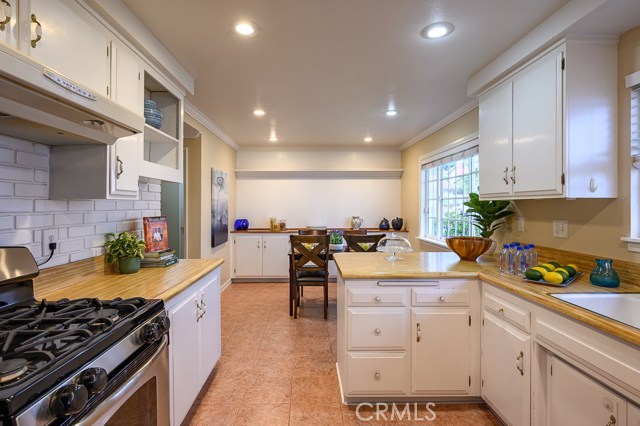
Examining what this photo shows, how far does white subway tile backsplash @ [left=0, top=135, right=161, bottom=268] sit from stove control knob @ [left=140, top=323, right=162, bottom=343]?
2.52ft

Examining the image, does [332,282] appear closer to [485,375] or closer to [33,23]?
[485,375]

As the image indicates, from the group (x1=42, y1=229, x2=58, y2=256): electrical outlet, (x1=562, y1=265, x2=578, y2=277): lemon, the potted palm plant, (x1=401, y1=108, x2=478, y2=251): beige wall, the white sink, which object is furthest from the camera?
(x1=401, y1=108, x2=478, y2=251): beige wall

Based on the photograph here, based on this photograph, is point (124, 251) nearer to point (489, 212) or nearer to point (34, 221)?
point (34, 221)

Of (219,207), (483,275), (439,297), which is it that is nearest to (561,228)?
(483,275)

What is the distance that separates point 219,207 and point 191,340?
113 inches

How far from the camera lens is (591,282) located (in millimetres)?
1582

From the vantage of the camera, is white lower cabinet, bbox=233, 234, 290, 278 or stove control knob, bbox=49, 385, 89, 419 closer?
stove control knob, bbox=49, 385, 89, 419

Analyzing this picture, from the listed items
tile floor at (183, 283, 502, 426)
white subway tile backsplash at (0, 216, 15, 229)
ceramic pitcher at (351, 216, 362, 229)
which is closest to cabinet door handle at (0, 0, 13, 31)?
white subway tile backsplash at (0, 216, 15, 229)

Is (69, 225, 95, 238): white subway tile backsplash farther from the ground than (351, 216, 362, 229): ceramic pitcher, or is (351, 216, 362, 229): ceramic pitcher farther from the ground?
(69, 225, 95, 238): white subway tile backsplash

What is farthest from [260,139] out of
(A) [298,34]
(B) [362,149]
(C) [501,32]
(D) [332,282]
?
(C) [501,32]

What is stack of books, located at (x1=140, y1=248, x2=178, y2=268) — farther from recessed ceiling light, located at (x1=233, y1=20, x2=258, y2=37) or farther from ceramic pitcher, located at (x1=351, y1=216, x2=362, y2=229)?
ceramic pitcher, located at (x1=351, y1=216, x2=362, y2=229)

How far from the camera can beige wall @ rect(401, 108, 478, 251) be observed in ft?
Result: 11.1

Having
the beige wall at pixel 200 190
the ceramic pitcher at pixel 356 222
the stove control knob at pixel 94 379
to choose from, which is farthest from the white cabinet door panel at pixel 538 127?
the ceramic pitcher at pixel 356 222

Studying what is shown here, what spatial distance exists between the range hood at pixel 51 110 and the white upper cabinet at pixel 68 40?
11 centimetres
